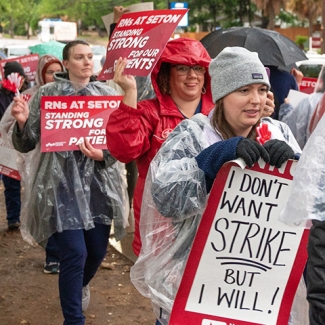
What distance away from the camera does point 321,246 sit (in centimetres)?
224

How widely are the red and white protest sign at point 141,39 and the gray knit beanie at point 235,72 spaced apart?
2.26 feet

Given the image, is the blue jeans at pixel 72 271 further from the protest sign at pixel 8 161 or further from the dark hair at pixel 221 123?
the protest sign at pixel 8 161

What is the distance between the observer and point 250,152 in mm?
2600

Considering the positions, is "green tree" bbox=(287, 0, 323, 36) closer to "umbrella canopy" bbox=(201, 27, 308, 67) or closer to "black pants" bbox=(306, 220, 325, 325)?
"umbrella canopy" bbox=(201, 27, 308, 67)

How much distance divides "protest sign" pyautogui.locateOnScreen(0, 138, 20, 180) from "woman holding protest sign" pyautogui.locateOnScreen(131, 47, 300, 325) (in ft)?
14.0

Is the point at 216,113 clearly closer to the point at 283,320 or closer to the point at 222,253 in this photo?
the point at 222,253

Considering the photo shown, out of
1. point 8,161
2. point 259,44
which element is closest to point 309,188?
point 259,44

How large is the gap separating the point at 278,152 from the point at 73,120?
8.14 feet

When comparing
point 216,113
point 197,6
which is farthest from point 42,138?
point 197,6

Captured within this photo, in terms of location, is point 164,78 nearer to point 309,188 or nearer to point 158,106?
point 158,106

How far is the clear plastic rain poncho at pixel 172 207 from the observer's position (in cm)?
282

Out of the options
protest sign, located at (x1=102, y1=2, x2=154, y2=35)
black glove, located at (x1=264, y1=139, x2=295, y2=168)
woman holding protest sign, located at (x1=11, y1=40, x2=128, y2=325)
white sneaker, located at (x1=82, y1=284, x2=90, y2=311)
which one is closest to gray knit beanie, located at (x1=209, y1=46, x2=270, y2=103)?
black glove, located at (x1=264, y1=139, x2=295, y2=168)

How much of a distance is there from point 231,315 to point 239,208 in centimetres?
43

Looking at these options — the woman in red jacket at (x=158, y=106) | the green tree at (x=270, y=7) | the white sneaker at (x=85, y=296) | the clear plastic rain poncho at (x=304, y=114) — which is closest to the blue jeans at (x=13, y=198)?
the white sneaker at (x=85, y=296)
